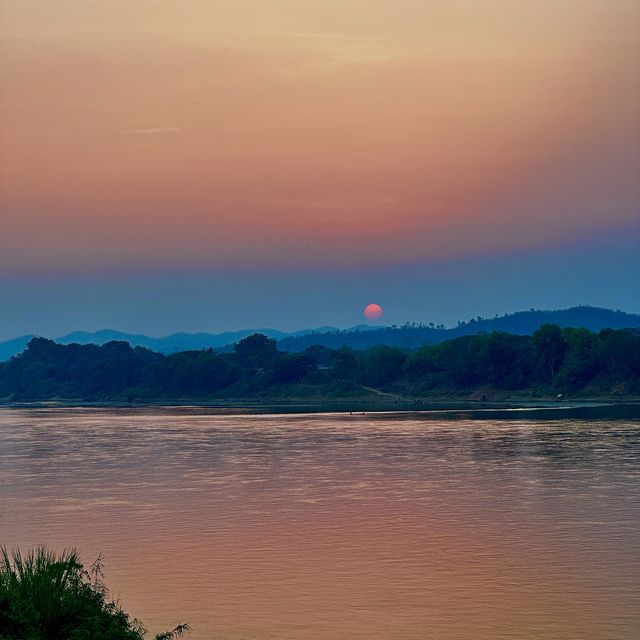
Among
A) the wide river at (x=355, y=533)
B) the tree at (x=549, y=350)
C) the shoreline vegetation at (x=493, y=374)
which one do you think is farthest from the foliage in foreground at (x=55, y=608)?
the tree at (x=549, y=350)

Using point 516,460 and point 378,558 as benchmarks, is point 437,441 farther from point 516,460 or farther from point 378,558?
point 378,558

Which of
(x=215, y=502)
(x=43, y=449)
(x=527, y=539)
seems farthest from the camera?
(x=43, y=449)

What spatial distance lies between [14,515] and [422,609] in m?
21.3

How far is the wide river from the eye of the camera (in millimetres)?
24578

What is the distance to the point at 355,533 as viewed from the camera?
35250mm

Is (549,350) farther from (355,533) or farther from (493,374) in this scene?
(355,533)

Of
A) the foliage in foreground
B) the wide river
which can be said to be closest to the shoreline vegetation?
the wide river

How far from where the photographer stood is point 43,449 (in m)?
74.5

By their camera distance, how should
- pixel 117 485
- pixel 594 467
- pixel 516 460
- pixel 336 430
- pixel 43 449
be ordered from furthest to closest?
pixel 336 430
pixel 43 449
pixel 516 460
pixel 594 467
pixel 117 485

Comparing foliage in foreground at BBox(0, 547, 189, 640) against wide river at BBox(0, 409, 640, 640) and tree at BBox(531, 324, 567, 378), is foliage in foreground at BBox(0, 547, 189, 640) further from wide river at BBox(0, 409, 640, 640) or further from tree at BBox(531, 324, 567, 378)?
tree at BBox(531, 324, 567, 378)

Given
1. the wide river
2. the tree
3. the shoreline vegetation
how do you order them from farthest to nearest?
the tree
the shoreline vegetation
the wide river

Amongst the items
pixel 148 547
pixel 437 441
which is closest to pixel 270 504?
pixel 148 547

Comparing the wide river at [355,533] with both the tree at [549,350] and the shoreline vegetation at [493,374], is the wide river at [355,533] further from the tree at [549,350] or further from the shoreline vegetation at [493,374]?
the tree at [549,350]

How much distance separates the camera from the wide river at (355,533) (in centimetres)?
2458
